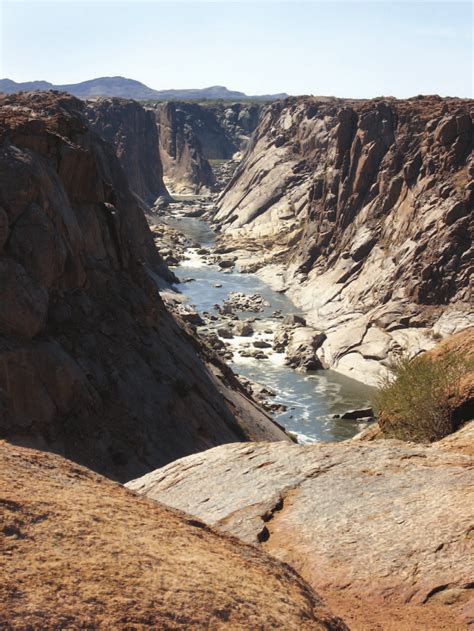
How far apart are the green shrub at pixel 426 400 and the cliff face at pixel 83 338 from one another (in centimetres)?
1005

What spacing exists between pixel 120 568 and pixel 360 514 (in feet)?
20.6

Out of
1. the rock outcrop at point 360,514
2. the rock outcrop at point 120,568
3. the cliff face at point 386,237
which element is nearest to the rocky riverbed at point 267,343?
the cliff face at point 386,237

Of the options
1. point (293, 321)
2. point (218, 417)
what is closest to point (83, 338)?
point (218, 417)

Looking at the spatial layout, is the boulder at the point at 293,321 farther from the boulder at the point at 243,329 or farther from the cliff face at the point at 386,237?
the boulder at the point at 243,329

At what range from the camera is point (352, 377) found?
5900 centimetres

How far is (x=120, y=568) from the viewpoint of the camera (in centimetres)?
663

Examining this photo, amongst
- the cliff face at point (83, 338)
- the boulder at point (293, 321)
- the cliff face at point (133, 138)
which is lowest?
the boulder at point (293, 321)

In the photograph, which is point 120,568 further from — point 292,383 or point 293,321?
point 293,321

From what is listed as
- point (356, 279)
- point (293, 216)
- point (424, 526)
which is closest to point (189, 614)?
point (424, 526)

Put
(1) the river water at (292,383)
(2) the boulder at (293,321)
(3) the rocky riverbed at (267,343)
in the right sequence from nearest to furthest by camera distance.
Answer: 1. (1) the river water at (292,383)
2. (3) the rocky riverbed at (267,343)
3. (2) the boulder at (293,321)

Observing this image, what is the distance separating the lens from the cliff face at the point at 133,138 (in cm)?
15888

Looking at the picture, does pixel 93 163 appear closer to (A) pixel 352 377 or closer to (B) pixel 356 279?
(A) pixel 352 377

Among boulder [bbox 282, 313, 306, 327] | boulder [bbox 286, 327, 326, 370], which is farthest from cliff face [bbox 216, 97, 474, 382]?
boulder [bbox 282, 313, 306, 327]

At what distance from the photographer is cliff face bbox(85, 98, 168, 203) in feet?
521
